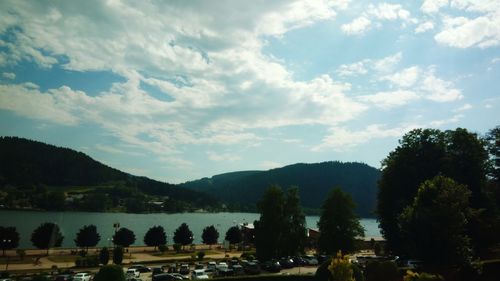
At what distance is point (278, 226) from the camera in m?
55.0

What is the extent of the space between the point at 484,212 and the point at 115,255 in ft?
163

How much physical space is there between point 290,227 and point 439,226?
80.8 feet

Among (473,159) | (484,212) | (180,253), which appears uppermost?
(473,159)

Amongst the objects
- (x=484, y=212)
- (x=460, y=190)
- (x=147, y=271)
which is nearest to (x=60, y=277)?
(x=147, y=271)

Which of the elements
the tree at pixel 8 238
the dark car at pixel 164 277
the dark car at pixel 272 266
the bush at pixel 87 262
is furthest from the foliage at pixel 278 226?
the tree at pixel 8 238

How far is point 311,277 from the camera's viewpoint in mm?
39656

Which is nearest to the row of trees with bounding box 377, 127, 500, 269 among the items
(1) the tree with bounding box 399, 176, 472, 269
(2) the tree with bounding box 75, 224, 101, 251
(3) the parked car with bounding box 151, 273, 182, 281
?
(1) the tree with bounding box 399, 176, 472, 269

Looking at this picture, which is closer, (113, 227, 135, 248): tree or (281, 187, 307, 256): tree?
(281, 187, 307, 256): tree

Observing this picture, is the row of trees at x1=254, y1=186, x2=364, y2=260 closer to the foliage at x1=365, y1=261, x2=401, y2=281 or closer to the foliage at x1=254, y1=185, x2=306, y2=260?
the foliage at x1=254, y1=185, x2=306, y2=260

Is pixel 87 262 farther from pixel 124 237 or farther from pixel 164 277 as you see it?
pixel 164 277

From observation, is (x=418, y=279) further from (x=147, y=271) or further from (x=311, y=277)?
(x=147, y=271)

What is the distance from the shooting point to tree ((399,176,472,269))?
1390 inches

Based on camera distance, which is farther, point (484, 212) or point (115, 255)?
point (115, 255)

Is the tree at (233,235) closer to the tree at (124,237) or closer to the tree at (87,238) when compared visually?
the tree at (124,237)
